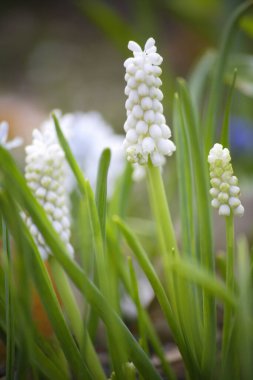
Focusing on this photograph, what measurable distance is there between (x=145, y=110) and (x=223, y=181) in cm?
9

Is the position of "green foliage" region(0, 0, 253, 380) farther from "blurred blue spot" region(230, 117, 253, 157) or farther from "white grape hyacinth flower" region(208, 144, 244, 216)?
"blurred blue spot" region(230, 117, 253, 157)

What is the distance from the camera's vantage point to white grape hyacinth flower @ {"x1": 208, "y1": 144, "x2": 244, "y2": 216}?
1.64ft

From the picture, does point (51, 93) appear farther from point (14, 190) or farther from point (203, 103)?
point (14, 190)

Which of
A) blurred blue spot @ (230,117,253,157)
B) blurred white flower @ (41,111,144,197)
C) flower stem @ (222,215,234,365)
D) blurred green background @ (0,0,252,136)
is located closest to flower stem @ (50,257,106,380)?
flower stem @ (222,215,234,365)

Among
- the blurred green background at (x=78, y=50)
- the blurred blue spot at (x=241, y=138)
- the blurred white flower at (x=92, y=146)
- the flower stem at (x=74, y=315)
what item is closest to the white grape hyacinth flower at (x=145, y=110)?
the flower stem at (x=74, y=315)

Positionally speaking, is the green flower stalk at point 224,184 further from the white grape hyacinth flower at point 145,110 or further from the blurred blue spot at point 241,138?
the blurred blue spot at point 241,138

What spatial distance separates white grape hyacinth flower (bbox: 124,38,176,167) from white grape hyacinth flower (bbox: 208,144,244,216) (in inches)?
2.1

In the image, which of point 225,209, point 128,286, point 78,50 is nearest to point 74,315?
point 128,286

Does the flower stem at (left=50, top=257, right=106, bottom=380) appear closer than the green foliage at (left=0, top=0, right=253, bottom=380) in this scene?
No

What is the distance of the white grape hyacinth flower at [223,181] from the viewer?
501 millimetres

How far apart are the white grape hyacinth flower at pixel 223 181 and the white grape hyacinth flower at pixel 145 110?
5 cm

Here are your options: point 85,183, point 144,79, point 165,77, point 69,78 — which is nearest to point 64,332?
point 85,183

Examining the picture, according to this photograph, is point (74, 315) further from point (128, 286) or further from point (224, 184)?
point (224, 184)

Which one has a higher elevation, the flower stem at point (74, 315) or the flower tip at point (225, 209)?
the flower tip at point (225, 209)
